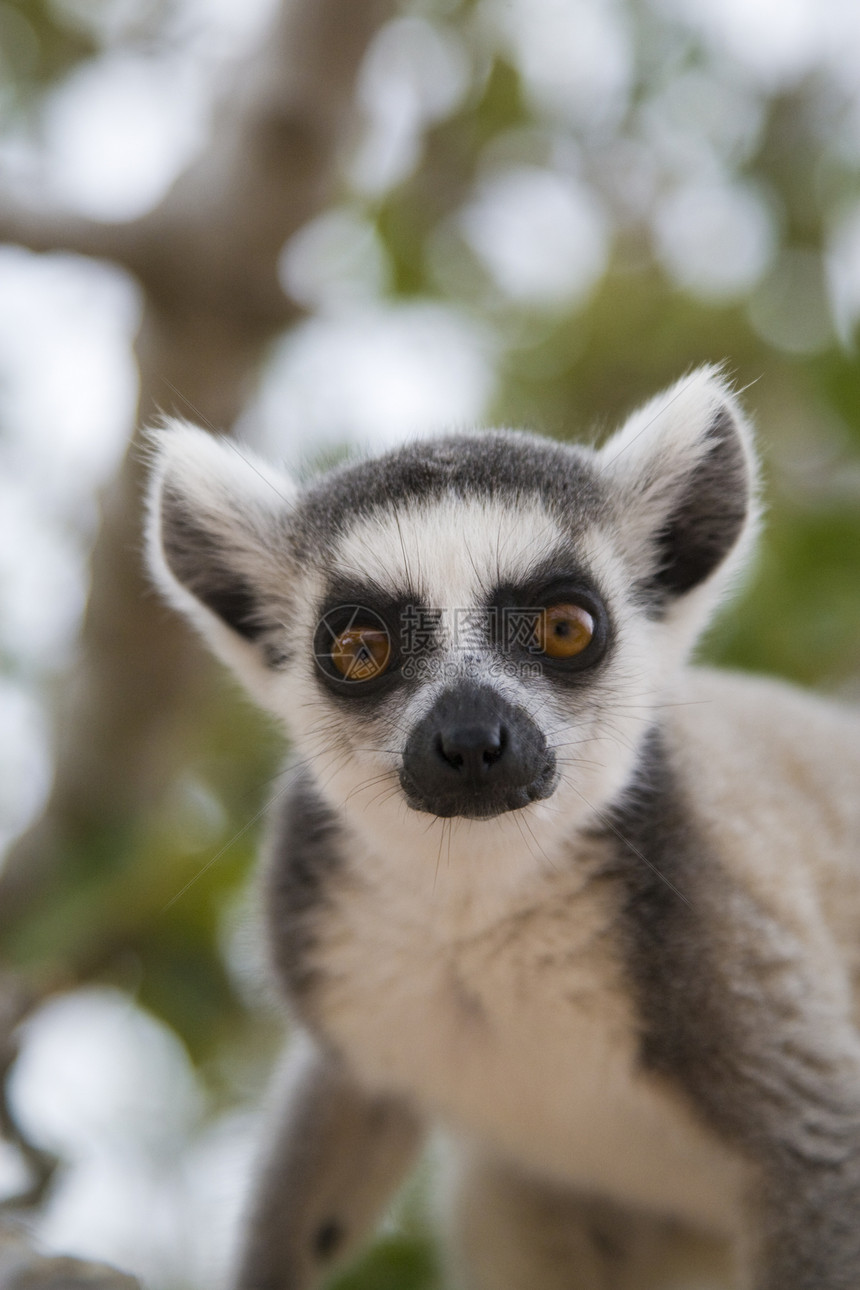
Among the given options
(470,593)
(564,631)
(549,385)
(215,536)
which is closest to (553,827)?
(564,631)

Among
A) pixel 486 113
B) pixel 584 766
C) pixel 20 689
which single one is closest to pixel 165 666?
pixel 20 689

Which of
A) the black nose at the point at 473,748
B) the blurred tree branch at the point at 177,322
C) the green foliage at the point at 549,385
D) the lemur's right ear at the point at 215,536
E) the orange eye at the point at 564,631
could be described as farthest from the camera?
the green foliage at the point at 549,385

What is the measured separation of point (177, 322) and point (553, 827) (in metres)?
1.90

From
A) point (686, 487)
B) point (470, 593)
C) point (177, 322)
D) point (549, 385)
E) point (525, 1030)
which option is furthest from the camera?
point (549, 385)

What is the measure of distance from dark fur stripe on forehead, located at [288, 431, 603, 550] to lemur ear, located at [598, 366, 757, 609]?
0.28 feet

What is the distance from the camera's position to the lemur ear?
2641mm

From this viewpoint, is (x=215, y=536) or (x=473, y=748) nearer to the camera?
(x=473, y=748)

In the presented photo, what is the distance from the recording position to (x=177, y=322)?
360 centimetres

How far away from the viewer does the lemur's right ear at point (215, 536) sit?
2.72 m

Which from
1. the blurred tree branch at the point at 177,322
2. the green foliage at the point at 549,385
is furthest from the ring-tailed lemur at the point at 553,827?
the blurred tree branch at the point at 177,322

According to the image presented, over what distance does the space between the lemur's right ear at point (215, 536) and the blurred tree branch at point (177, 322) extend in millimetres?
342

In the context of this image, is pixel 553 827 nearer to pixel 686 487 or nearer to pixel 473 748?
pixel 473 748

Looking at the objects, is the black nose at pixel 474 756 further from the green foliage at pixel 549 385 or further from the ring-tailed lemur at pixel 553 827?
the green foliage at pixel 549 385

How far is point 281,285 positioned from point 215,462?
1023mm
